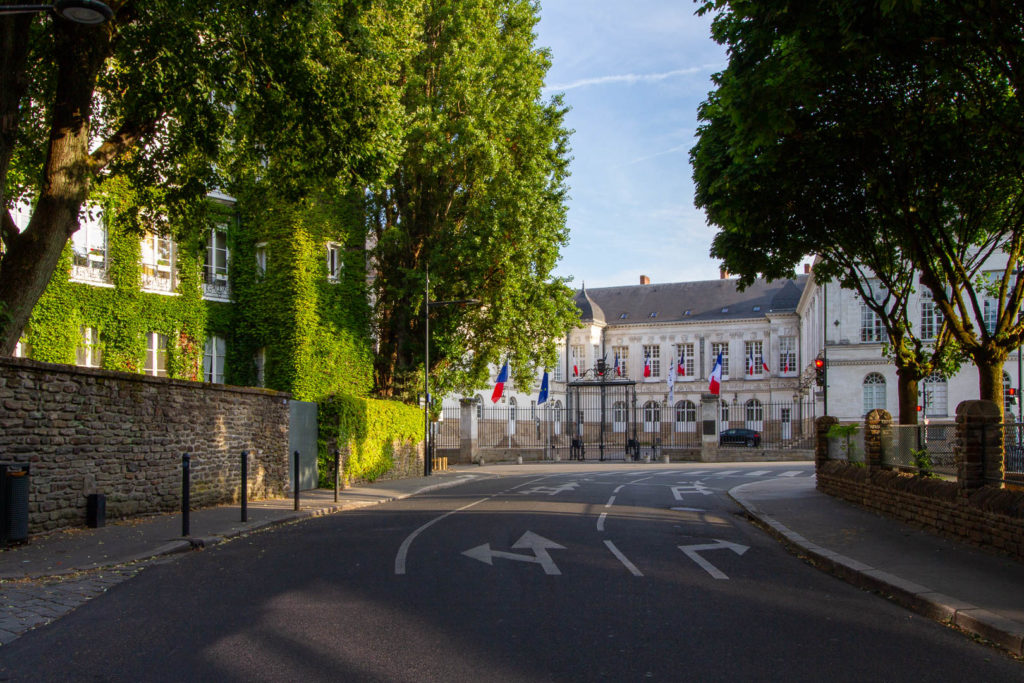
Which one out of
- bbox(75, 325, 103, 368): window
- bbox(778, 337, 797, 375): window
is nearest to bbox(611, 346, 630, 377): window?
bbox(778, 337, 797, 375): window

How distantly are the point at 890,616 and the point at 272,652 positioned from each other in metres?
5.25

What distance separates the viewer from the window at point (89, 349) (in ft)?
76.9

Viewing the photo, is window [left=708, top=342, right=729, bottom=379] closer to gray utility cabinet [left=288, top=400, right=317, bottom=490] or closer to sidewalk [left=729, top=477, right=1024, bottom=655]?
gray utility cabinet [left=288, top=400, right=317, bottom=490]

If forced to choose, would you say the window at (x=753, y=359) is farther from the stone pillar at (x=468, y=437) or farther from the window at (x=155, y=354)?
the window at (x=155, y=354)

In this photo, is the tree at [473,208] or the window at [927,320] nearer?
the tree at [473,208]

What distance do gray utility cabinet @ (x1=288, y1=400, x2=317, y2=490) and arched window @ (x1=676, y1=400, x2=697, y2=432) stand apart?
55167 mm

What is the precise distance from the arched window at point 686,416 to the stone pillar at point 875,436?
57411 millimetres

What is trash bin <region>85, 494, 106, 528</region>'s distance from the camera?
44.1 feet

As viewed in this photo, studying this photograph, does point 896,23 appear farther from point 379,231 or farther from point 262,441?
point 379,231

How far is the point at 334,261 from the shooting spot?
29.6 m

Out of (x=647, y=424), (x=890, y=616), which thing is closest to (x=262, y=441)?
(x=890, y=616)

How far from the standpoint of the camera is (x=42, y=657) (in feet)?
19.9

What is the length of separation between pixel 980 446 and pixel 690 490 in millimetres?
11660

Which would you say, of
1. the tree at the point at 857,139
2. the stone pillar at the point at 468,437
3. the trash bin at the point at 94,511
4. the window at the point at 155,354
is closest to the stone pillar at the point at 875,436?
the tree at the point at 857,139
